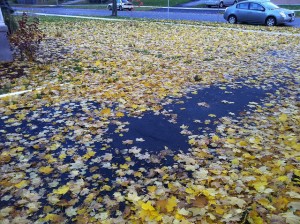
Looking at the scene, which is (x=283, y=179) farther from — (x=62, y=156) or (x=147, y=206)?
(x=62, y=156)

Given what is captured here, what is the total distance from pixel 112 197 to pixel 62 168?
2.98ft

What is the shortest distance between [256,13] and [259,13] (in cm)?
17

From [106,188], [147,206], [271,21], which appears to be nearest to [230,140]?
[147,206]

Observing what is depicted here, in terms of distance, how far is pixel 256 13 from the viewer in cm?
1723

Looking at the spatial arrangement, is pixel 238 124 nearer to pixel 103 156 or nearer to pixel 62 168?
pixel 103 156

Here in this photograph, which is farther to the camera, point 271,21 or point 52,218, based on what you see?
point 271,21

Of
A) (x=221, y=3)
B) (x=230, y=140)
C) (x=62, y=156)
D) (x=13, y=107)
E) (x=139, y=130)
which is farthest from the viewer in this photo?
(x=221, y=3)

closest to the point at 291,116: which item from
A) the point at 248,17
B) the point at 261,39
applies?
the point at 261,39

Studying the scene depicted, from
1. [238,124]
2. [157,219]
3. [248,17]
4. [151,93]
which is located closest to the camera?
[157,219]

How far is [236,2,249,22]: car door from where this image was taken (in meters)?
17.8

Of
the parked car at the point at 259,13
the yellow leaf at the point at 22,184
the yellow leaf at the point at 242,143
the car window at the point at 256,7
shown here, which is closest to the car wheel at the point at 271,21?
the parked car at the point at 259,13

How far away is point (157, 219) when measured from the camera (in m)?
2.89

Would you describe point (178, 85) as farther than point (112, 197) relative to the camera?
Yes

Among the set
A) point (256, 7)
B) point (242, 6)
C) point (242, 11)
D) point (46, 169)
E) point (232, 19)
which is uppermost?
point (242, 6)
